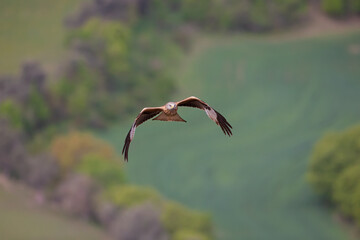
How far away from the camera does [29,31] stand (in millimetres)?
74750

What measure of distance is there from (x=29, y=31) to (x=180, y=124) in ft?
43.5

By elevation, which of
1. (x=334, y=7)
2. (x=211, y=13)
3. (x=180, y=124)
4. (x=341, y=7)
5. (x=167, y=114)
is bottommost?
(x=167, y=114)

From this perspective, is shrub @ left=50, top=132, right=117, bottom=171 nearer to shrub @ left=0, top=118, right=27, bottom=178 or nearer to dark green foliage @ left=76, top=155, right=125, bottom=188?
dark green foliage @ left=76, top=155, right=125, bottom=188

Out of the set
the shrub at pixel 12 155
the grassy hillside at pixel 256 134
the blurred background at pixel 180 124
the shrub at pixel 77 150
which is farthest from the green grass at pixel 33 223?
the grassy hillside at pixel 256 134

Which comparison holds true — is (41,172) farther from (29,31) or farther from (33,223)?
(29,31)

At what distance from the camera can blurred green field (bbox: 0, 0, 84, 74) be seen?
2847 inches

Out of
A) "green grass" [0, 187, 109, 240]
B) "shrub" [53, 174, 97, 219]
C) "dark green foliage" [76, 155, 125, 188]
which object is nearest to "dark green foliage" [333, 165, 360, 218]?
"dark green foliage" [76, 155, 125, 188]

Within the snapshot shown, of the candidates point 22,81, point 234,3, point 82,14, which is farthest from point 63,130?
point 234,3

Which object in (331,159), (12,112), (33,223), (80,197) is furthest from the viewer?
(12,112)

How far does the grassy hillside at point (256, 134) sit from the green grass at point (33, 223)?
492cm

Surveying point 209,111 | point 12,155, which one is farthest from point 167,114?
point 12,155

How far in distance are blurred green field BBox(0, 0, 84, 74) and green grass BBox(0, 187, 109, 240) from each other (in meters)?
13.0

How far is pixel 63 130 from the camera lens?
67.2m

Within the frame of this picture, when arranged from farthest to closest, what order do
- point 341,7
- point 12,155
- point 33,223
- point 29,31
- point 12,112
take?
point 341,7, point 29,31, point 12,112, point 12,155, point 33,223
